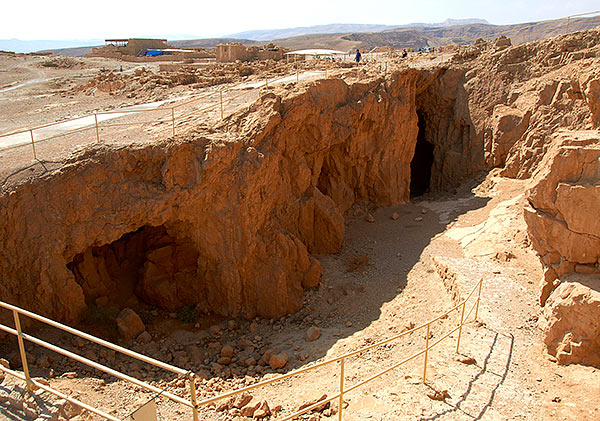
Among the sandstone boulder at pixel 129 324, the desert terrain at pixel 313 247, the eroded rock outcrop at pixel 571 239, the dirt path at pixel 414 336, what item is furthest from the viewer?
the sandstone boulder at pixel 129 324

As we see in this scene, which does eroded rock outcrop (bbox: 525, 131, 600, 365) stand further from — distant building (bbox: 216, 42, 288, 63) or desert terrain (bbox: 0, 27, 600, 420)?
distant building (bbox: 216, 42, 288, 63)

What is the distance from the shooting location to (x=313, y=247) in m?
16.5

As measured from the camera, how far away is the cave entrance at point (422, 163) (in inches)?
998

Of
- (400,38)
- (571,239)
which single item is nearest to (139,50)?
(571,239)

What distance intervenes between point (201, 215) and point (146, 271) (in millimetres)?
2435

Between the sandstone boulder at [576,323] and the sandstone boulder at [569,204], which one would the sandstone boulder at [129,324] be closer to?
the sandstone boulder at [576,323]

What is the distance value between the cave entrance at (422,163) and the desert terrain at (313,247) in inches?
142

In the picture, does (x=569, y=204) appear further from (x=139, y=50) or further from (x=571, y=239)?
(x=139, y=50)

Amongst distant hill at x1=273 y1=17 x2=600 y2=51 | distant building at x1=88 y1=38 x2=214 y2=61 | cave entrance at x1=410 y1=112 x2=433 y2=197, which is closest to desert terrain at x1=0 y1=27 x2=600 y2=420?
cave entrance at x1=410 y1=112 x2=433 y2=197

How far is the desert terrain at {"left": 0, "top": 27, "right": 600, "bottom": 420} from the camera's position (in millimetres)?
8727

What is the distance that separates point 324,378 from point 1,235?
7.44 meters

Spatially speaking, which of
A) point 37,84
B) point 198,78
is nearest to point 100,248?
point 198,78

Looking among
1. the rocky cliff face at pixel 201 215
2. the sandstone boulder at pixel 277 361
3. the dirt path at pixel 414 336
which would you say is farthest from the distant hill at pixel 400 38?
the sandstone boulder at pixel 277 361

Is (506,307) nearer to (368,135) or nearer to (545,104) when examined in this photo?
(368,135)
